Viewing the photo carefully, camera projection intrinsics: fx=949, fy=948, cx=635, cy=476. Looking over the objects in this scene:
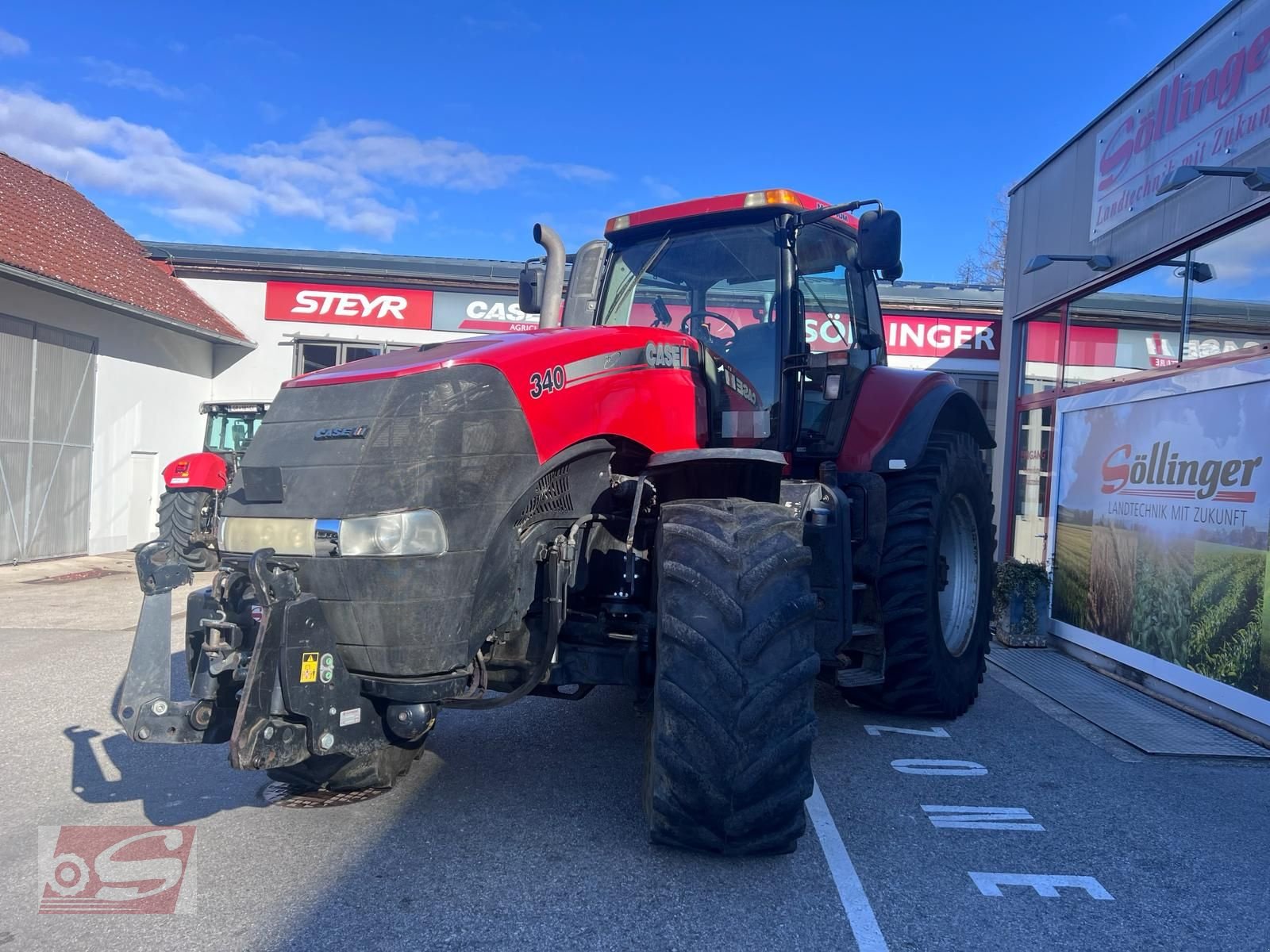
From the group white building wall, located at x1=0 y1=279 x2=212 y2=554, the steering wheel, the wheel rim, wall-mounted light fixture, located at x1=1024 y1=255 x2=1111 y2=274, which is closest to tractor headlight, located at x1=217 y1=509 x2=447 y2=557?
the steering wheel

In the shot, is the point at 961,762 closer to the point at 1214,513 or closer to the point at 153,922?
the point at 1214,513

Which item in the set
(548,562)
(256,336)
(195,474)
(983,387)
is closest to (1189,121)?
(548,562)

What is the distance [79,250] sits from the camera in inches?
536

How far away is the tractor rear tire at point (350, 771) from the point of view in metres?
3.66

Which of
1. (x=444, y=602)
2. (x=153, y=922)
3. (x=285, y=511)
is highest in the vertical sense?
(x=285, y=511)

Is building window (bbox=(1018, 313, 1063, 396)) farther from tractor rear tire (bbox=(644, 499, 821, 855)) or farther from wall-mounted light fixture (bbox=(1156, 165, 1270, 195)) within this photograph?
tractor rear tire (bbox=(644, 499, 821, 855))

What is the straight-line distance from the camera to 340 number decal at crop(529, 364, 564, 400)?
134 inches

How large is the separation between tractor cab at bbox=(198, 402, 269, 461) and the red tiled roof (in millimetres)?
1660

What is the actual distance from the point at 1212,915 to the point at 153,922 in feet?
11.2

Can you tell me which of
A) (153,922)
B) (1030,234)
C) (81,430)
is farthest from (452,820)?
(81,430)

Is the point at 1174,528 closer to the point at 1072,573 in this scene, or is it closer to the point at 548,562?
the point at 1072,573

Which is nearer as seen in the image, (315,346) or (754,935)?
(754,935)

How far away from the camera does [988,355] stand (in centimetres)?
1566

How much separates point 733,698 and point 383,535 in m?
1.25
